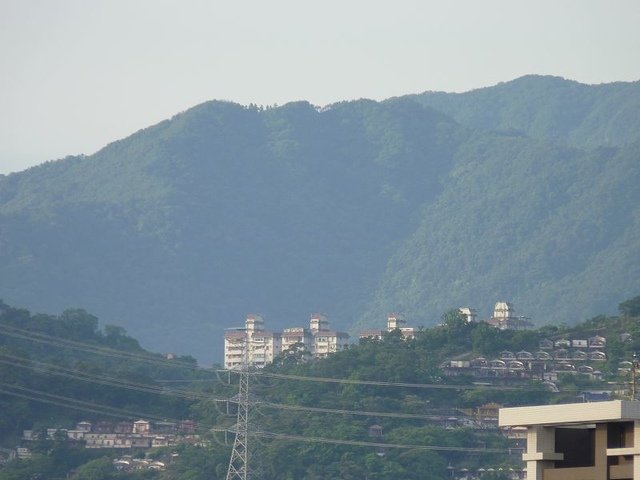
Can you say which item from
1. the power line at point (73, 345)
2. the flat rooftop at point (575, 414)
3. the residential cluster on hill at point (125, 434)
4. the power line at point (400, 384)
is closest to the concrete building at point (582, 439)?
the flat rooftop at point (575, 414)

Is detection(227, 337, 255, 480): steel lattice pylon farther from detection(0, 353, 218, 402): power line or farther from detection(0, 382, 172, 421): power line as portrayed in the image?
detection(0, 382, 172, 421): power line

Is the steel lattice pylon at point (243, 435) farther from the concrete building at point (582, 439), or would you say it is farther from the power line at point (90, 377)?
the concrete building at point (582, 439)

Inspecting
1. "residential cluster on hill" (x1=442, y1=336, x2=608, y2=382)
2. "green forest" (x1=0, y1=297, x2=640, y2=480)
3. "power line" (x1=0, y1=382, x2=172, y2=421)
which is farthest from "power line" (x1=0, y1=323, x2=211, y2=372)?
"residential cluster on hill" (x1=442, y1=336, x2=608, y2=382)

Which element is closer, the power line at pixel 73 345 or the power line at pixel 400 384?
the power line at pixel 400 384

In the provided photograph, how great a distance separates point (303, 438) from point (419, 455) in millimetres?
7590

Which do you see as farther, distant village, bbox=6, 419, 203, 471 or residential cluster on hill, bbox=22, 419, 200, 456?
residential cluster on hill, bbox=22, 419, 200, 456

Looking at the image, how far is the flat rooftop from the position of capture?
105 ft

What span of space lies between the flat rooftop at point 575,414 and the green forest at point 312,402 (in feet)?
237

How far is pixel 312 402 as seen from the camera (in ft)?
411

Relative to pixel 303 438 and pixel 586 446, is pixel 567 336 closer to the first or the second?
pixel 303 438

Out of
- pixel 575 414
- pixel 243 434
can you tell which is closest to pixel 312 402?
pixel 243 434

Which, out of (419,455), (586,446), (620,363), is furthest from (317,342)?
(586,446)

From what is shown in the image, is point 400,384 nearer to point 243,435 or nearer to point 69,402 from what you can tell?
point 69,402

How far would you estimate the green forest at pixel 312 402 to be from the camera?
114 meters
